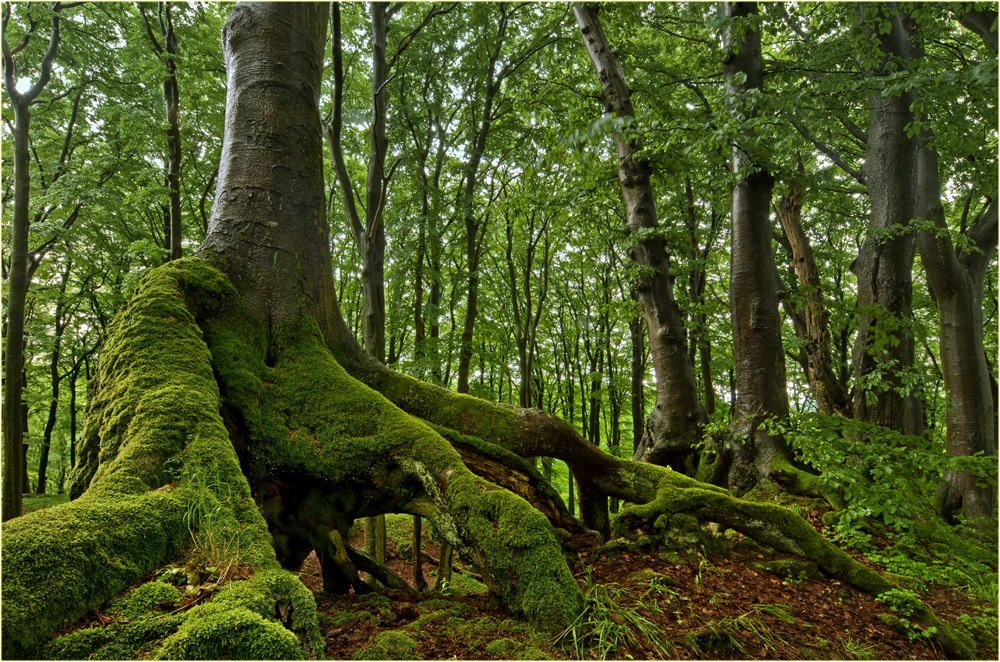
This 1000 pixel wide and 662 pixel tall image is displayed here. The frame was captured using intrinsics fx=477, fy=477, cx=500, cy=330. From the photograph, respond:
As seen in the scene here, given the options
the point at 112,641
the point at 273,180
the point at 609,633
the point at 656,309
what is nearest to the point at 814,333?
the point at 656,309

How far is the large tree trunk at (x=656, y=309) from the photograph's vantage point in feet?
22.2

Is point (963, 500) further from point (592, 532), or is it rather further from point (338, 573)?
point (338, 573)

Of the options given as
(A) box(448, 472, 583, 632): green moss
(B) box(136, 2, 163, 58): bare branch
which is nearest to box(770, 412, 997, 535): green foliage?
(A) box(448, 472, 583, 632): green moss

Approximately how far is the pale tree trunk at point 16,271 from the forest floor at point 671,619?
9085mm

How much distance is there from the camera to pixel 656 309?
7023mm

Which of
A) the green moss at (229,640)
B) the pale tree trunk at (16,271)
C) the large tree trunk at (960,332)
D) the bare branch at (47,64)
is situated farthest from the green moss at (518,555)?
the bare branch at (47,64)

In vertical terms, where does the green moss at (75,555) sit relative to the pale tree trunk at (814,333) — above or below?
below

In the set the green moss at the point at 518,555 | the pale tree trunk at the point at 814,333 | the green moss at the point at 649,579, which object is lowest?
the green moss at the point at 649,579

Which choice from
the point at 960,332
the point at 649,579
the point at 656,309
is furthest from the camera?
the point at 960,332

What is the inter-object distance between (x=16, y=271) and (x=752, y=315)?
1218cm

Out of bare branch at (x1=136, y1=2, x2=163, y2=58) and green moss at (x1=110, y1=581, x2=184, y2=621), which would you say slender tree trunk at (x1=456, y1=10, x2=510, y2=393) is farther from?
green moss at (x1=110, y1=581, x2=184, y2=621)

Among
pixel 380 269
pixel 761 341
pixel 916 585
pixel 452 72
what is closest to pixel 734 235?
pixel 761 341

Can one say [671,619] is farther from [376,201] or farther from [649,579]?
[376,201]

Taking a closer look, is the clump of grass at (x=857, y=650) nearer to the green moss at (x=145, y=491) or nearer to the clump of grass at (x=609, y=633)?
the clump of grass at (x=609, y=633)
